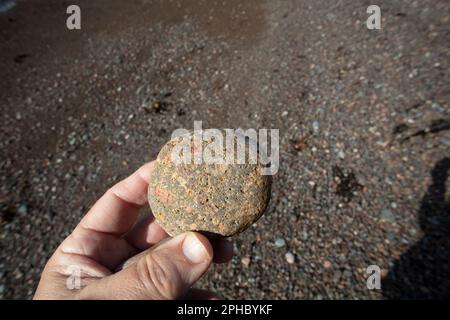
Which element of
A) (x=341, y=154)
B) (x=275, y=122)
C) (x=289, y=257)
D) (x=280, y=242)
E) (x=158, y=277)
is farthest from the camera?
(x=275, y=122)

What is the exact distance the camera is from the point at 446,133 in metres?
4.36

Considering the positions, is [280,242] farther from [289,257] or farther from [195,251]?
[195,251]

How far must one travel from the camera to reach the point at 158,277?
1.98m

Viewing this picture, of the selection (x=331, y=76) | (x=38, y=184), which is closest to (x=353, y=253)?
(x=331, y=76)

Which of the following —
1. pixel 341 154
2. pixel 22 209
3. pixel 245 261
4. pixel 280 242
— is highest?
pixel 341 154

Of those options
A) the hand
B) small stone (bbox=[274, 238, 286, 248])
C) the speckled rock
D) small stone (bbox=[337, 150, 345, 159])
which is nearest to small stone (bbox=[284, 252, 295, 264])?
small stone (bbox=[274, 238, 286, 248])

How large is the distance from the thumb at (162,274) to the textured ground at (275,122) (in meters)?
1.80

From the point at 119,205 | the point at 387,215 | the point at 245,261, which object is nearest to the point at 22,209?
the point at 119,205

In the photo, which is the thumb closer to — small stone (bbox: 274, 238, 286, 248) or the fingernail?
the fingernail

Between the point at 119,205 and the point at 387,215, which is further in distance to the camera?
the point at 387,215

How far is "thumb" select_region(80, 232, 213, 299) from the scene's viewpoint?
1949 millimetres

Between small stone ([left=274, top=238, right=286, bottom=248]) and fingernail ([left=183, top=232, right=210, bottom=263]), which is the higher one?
fingernail ([left=183, top=232, right=210, bottom=263])

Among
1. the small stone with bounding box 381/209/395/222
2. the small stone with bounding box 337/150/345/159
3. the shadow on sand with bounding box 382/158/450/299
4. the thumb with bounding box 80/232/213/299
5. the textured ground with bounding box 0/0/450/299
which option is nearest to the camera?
the thumb with bounding box 80/232/213/299

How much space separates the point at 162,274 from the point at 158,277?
0.03 m
